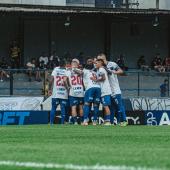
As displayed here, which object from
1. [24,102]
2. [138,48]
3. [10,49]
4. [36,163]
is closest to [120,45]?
[138,48]

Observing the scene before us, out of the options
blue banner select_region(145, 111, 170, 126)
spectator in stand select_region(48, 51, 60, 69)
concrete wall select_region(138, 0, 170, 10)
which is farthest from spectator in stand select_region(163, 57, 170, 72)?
blue banner select_region(145, 111, 170, 126)

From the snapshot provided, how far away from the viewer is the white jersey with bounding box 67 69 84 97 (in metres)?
22.7

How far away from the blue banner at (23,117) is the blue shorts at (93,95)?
3.87 metres

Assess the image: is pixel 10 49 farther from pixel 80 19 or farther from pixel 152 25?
pixel 152 25

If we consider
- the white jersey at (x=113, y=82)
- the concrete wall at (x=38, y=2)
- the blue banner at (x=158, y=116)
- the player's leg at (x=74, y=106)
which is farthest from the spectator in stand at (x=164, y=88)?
the concrete wall at (x=38, y=2)

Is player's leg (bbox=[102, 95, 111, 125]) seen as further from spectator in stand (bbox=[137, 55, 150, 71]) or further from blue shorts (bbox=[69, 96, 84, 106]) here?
spectator in stand (bbox=[137, 55, 150, 71])

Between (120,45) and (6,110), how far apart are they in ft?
58.5

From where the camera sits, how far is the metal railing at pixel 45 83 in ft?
91.4

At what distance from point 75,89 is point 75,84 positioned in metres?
0.16

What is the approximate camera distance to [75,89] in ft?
74.5

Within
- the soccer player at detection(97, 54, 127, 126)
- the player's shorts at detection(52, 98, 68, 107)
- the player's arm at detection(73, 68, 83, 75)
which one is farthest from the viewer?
the player's shorts at detection(52, 98, 68, 107)

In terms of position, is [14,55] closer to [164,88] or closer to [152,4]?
[164,88]

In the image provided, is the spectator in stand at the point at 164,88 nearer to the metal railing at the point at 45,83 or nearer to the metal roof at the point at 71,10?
the metal railing at the point at 45,83

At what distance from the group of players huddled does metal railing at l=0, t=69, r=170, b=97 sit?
3.70 metres
